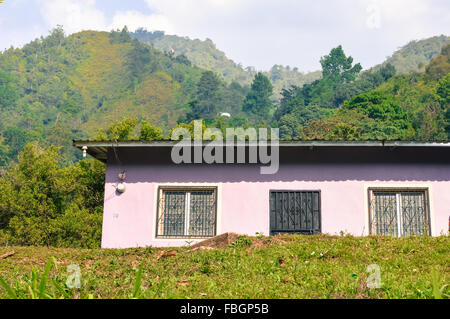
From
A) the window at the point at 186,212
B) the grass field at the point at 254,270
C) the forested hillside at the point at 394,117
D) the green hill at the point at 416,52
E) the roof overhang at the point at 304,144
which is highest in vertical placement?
the green hill at the point at 416,52

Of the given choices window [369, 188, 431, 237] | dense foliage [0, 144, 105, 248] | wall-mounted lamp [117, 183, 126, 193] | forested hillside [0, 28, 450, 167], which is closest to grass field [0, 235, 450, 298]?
wall-mounted lamp [117, 183, 126, 193]

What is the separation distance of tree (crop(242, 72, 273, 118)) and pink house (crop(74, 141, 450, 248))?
103 m

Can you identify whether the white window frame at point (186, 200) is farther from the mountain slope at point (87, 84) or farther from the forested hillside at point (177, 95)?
the mountain slope at point (87, 84)

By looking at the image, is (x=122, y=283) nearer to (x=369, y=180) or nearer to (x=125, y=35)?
(x=369, y=180)

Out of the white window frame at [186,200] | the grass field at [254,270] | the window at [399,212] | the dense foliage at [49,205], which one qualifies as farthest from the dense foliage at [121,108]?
the white window frame at [186,200]

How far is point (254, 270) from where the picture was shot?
25.8ft

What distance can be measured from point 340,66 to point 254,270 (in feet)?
339

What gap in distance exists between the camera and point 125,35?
538ft

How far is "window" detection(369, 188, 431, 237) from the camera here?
12406mm

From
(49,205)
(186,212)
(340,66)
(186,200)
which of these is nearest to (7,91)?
(340,66)

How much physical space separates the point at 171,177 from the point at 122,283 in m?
5.96

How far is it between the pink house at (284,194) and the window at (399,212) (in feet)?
0.09

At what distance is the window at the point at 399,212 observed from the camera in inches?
488

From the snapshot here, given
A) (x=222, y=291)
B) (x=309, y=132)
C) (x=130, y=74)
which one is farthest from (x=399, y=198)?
(x=130, y=74)
